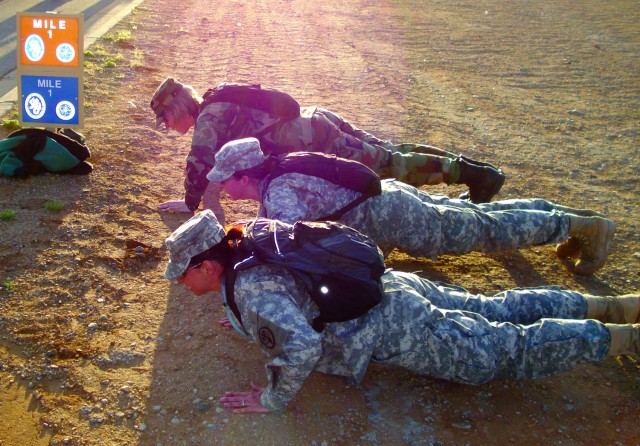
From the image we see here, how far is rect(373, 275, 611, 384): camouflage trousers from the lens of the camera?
10.5 ft

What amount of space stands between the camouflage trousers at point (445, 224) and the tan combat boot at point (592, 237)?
111 millimetres

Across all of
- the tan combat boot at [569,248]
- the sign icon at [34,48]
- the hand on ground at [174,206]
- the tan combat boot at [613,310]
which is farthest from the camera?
the sign icon at [34,48]

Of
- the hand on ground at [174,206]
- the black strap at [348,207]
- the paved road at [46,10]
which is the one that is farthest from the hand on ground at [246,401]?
the paved road at [46,10]

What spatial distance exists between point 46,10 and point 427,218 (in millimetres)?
11567

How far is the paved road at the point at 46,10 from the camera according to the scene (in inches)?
338

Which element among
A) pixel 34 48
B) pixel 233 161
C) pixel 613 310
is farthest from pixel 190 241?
pixel 34 48

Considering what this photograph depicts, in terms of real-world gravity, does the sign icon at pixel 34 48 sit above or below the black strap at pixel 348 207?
below

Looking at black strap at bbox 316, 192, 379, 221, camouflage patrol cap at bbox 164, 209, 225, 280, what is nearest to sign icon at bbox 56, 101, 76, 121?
black strap at bbox 316, 192, 379, 221

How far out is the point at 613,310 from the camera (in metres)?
3.62

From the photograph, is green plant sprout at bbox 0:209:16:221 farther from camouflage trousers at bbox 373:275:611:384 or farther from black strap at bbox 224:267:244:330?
camouflage trousers at bbox 373:275:611:384

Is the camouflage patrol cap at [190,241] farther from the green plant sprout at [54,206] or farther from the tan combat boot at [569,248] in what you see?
the tan combat boot at [569,248]

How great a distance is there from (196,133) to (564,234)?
2886 mm

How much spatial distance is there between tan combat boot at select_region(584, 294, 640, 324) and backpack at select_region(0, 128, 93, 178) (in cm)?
447

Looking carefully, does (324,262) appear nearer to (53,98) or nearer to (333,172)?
(333,172)
